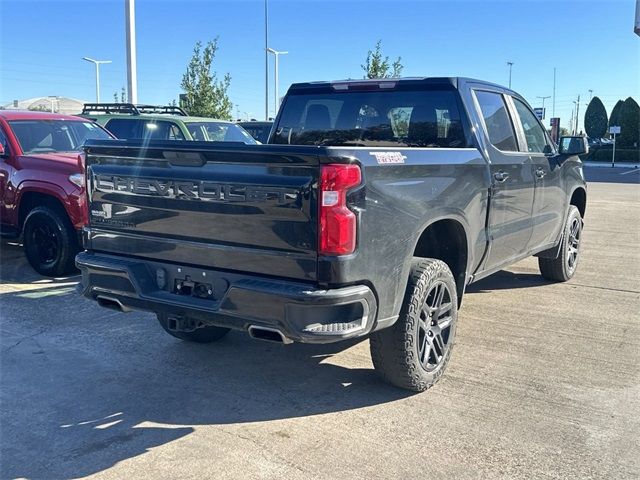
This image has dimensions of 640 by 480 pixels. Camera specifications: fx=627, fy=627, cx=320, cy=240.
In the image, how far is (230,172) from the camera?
11.2ft

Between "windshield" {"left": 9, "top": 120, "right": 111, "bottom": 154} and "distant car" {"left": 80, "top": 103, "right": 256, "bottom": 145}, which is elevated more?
"distant car" {"left": 80, "top": 103, "right": 256, "bottom": 145}

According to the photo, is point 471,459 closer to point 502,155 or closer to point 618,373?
point 618,373

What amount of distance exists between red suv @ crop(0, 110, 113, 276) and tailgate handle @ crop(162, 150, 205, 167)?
349 centimetres

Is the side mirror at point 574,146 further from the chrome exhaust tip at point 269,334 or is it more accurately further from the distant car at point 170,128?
the distant car at point 170,128

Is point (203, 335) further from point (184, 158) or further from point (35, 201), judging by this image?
point (35, 201)

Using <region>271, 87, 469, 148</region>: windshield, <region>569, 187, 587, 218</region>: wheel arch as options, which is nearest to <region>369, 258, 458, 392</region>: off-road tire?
<region>271, 87, 469, 148</region>: windshield

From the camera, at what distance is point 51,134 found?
8.20 metres

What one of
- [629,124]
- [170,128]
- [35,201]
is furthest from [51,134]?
[629,124]

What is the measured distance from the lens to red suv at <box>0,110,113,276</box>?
23.2 feet

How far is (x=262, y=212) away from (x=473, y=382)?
6.52ft

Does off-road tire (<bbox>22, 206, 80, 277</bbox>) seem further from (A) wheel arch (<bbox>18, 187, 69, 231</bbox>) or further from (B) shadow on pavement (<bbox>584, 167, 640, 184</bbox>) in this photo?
(B) shadow on pavement (<bbox>584, 167, 640, 184</bbox>)

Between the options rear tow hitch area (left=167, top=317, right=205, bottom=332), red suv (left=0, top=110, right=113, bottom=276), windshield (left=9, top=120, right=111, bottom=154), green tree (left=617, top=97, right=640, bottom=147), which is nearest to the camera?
rear tow hitch area (left=167, top=317, right=205, bottom=332)

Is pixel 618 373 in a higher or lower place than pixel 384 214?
lower

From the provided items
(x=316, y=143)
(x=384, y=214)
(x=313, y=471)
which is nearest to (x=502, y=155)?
(x=316, y=143)
